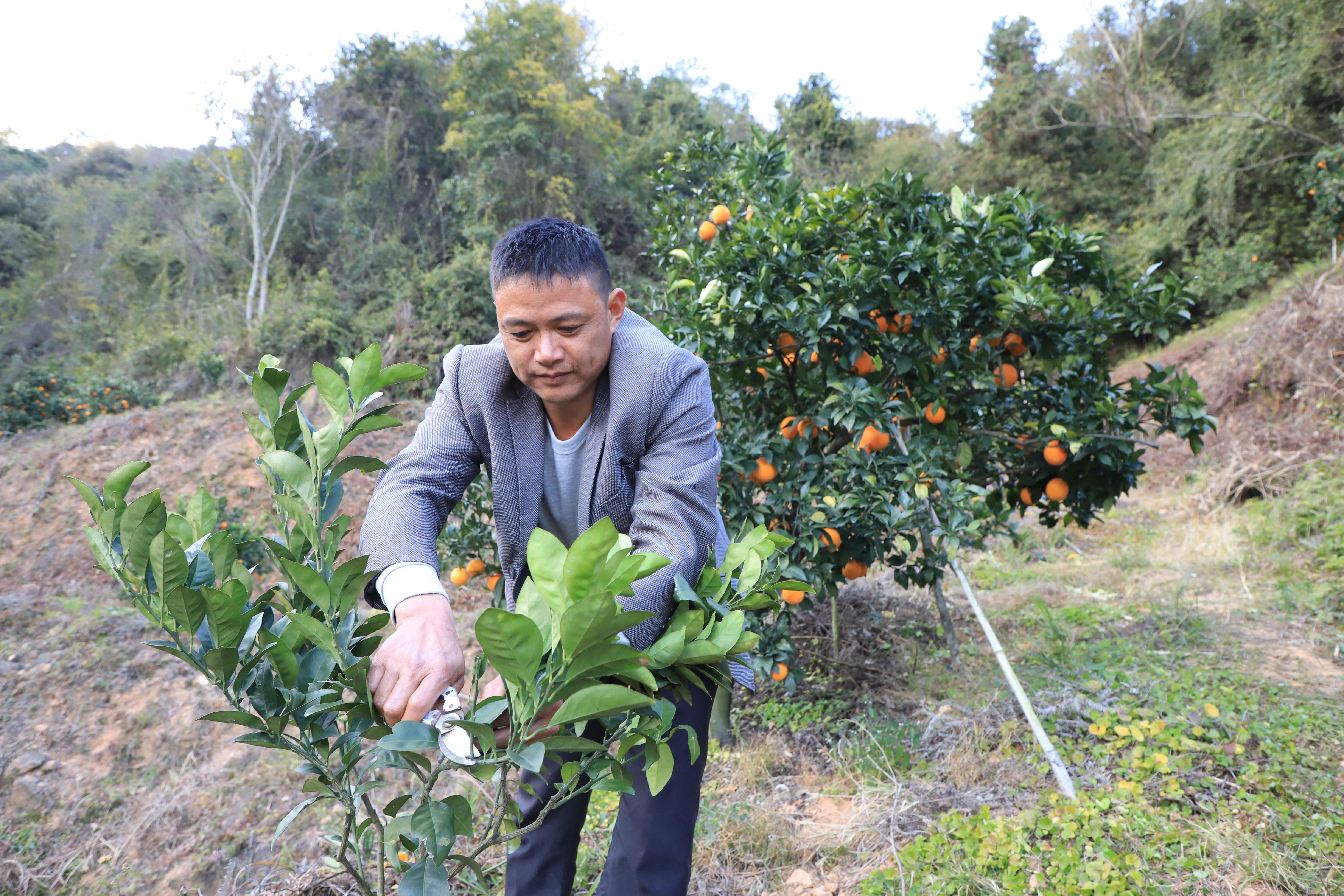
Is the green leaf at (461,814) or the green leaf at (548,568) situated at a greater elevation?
the green leaf at (548,568)

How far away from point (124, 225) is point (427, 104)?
27.0 feet

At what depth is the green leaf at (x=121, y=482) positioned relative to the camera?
2.50 feet

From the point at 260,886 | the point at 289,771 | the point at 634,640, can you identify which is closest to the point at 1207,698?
the point at 634,640

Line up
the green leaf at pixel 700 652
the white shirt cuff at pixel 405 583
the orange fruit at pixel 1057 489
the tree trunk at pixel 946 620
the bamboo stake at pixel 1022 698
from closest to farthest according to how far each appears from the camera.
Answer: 1. the green leaf at pixel 700 652
2. the white shirt cuff at pixel 405 583
3. the bamboo stake at pixel 1022 698
4. the tree trunk at pixel 946 620
5. the orange fruit at pixel 1057 489

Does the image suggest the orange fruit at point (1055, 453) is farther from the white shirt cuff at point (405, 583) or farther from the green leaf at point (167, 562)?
the green leaf at point (167, 562)

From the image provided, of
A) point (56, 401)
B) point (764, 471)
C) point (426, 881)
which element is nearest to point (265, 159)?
point (56, 401)

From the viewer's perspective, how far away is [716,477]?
1282 mm

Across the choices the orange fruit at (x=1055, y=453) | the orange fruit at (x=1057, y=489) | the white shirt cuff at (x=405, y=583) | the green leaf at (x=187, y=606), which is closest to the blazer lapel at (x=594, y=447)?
the white shirt cuff at (x=405, y=583)

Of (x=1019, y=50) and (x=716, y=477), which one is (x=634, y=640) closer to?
(x=716, y=477)

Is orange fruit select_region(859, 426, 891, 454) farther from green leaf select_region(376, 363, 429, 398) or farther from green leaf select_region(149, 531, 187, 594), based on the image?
green leaf select_region(149, 531, 187, 594)

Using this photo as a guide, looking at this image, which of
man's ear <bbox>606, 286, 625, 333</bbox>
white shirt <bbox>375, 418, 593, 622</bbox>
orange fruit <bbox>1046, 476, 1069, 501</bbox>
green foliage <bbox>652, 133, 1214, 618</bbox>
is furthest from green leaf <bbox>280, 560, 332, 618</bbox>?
orange fruit <bbox>1046, 476, 1069, 501</bbox>

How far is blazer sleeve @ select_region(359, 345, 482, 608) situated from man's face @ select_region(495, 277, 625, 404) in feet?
0.53

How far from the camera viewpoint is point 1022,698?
2420 mm

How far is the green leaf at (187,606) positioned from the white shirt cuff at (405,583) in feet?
0.97
